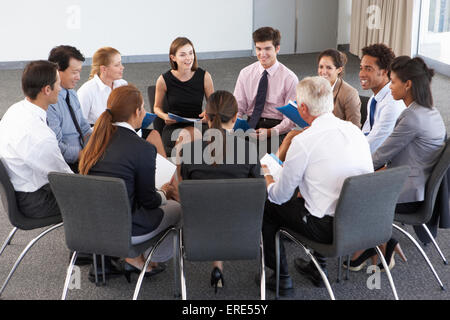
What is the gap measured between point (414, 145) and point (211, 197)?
1.34 meters

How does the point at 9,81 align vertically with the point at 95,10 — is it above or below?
below

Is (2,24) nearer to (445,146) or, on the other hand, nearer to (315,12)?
(315,12)

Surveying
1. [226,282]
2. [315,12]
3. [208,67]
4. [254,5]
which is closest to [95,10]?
[208,67]

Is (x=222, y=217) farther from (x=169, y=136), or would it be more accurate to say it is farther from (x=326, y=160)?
(x=169, y=136)

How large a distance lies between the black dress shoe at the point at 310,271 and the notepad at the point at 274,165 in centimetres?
64

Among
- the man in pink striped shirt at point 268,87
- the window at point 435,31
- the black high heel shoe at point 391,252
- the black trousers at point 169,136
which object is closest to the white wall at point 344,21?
the window at point 435,31

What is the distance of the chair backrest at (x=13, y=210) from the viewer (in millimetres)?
2857

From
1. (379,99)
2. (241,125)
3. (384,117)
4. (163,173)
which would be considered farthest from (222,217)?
(379,99)

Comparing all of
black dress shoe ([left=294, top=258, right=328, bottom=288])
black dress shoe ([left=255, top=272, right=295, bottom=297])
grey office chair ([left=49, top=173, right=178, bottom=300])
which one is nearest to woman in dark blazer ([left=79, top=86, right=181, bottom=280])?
grey office chair ([left=49, top=173, right=178, bottom=300])

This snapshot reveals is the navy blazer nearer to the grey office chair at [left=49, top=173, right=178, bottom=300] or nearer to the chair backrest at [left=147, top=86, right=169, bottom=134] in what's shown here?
the grey office chair at [left=49, top=173, right=178, bottom=300]

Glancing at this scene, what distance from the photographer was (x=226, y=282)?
3.22m

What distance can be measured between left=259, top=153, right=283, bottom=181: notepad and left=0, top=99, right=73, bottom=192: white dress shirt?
1132 mm

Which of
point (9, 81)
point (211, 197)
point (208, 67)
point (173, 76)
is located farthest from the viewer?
point (208, 67)
